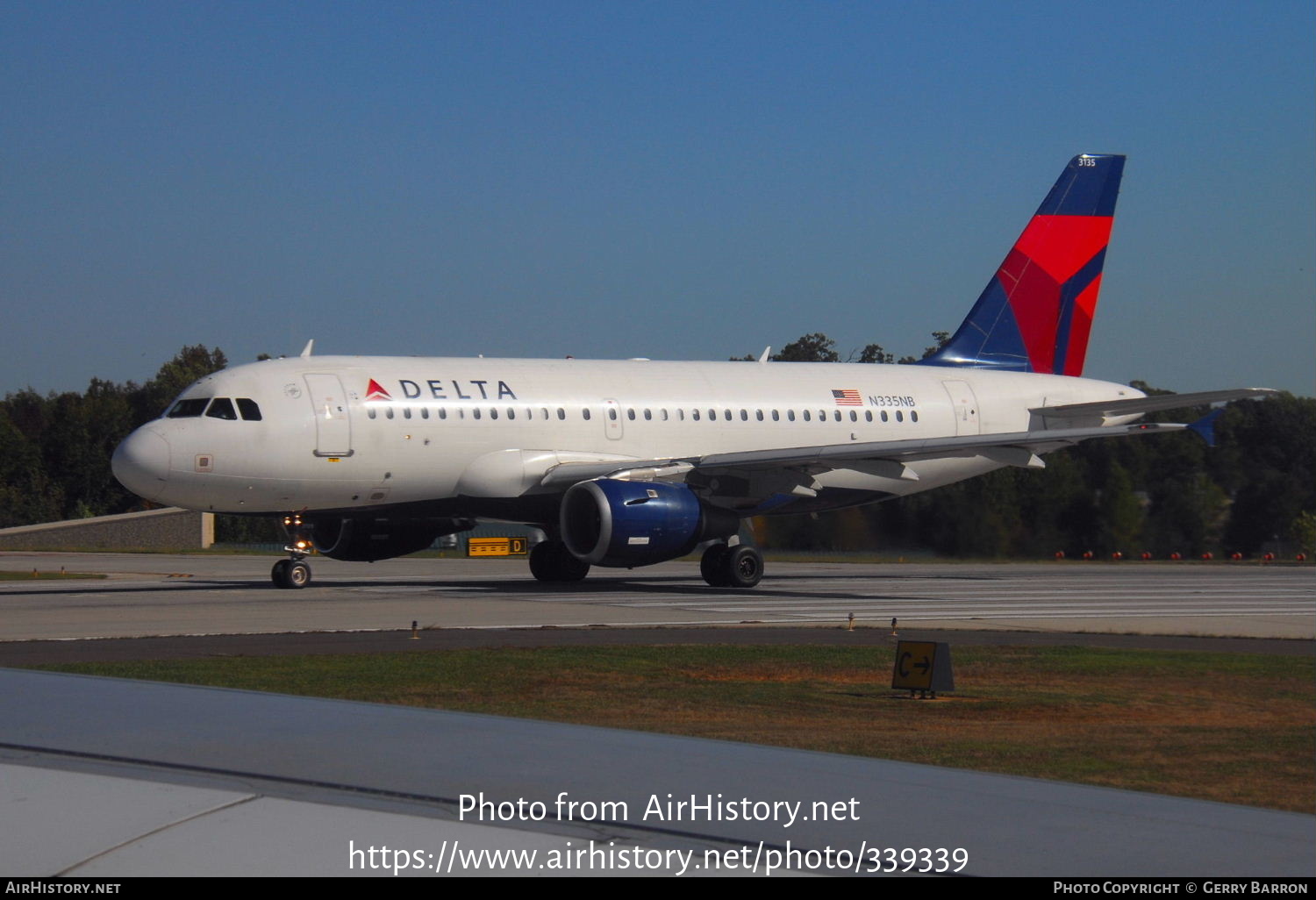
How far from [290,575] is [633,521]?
592 cm

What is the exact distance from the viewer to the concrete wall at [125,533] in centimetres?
5284

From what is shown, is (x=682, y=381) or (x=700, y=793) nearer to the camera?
(x=700, y=793)

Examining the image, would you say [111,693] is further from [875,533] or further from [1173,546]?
[1173,546]

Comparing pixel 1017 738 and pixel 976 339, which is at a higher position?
pixel 976 339

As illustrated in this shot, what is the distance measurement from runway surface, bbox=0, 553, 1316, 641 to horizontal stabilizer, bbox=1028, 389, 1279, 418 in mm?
3257

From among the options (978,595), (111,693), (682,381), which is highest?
(682,381)

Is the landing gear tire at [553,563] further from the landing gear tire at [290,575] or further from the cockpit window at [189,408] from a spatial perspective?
the cockpit window at [189,408]

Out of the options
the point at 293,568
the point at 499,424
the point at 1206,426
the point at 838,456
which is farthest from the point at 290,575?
the point at 1206,426

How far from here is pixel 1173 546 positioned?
33750mm

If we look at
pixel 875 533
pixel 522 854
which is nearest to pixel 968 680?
pixel 522 854

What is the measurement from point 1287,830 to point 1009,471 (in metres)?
30.5

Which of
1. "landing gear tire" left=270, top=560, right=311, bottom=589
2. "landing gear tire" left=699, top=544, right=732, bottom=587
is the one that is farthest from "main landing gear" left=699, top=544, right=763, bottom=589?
"landing gear tire" left=270, top=560, right=311, bottom=589

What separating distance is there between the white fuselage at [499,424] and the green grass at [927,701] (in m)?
9.73

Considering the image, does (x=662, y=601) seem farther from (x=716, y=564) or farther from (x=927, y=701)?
(x=927, y=701)
